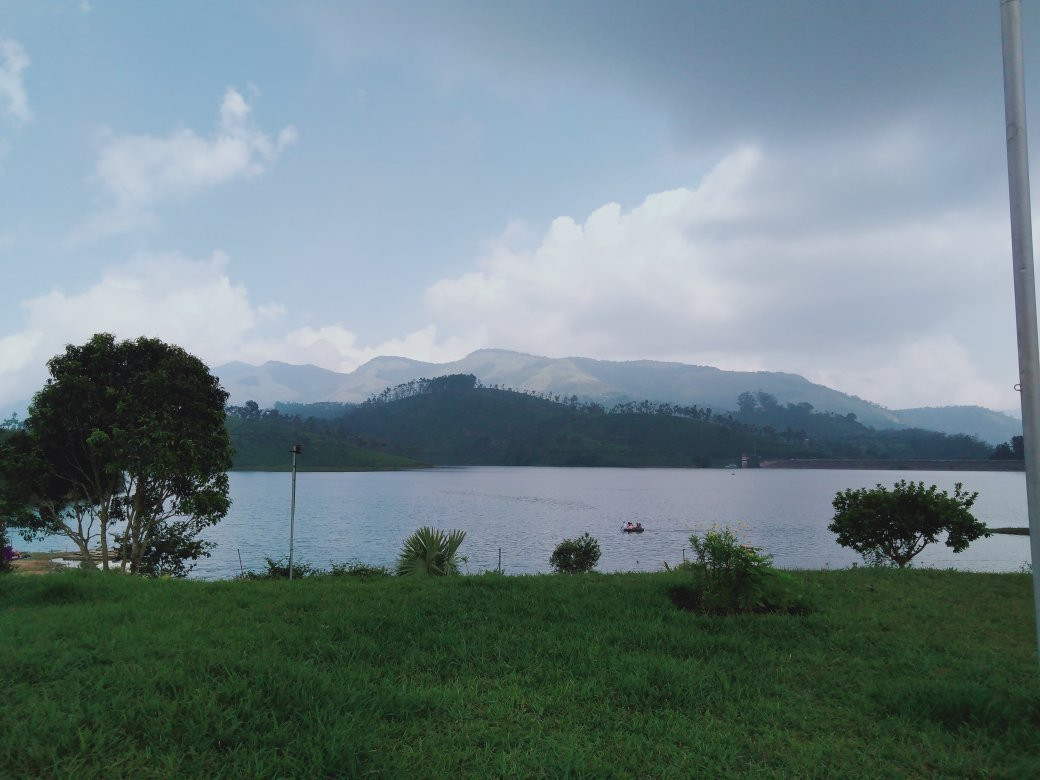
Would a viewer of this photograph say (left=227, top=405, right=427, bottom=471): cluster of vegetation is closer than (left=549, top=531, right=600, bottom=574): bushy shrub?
No

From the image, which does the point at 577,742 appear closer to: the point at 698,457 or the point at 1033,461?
the point at 1033,461

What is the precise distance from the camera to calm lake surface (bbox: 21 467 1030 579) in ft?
141

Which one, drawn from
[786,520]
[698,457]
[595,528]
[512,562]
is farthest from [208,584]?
[698,457]

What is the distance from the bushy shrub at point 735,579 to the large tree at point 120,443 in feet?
50.0

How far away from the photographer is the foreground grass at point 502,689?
13.6 feet

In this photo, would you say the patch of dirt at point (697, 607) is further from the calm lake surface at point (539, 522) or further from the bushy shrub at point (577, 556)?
the bushy shrub at point (577, 556)

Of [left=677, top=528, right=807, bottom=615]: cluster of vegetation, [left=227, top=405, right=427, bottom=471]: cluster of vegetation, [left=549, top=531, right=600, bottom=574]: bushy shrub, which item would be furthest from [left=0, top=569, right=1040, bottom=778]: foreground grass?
[left=227, top=405, right=427, bottom=471]: cluster of vegetation

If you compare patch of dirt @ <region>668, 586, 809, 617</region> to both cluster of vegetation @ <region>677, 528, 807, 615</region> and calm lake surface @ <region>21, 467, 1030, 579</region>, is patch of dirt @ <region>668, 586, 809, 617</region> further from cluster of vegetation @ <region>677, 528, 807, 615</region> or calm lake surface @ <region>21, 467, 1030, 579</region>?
calm lake surface @ <region>21, 467, 1030, 579</region>

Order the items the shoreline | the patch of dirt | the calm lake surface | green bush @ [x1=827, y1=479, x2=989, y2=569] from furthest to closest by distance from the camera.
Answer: the shoreline < the calm lake surface < green bush @ [x1=827, y1=479, x2=989, y2=569] < the patch of dirt

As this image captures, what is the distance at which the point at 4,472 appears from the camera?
17.3 m

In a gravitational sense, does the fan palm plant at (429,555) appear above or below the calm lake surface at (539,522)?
above

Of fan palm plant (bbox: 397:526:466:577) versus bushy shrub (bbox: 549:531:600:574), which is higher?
fan palm plant (bbox: 397:526:466:577)

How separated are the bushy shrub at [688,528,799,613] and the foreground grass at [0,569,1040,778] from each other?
1.77 ft

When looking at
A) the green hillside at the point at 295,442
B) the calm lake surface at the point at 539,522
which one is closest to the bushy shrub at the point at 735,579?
the calm lake surface at the point at 539,522
